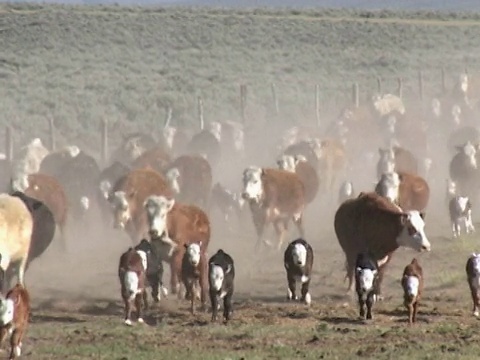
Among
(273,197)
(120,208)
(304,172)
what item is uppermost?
(304,172)

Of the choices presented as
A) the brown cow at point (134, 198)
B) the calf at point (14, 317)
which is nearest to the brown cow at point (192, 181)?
the brown cow at point (134, 198)

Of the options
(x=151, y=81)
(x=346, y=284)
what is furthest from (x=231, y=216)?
(x=151, y=81)

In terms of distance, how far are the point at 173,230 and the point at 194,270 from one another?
2069 mm

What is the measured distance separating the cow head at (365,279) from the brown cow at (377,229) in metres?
1.07

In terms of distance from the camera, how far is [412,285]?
48.5 feet

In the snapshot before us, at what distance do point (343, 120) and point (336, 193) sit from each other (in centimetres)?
689

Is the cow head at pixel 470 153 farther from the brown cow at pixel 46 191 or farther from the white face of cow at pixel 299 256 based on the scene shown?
the white face of cow at pixel 299 256

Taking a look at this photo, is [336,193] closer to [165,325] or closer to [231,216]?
[231,216]

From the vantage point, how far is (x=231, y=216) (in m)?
27.4

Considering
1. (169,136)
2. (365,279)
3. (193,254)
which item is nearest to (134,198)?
(193,254)

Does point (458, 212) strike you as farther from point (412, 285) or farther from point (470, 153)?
point (412, 285)

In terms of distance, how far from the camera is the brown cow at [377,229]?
665 inches

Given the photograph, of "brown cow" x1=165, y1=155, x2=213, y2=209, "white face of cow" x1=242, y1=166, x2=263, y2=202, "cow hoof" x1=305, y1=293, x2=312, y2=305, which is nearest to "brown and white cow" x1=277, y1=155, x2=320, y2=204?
"brown cow" x1=165, y1=155, x2=213, y2=209

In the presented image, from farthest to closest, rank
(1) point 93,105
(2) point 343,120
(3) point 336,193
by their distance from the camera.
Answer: (1) point 93,105 < (2) point 343,120 < (3) point 336,193
